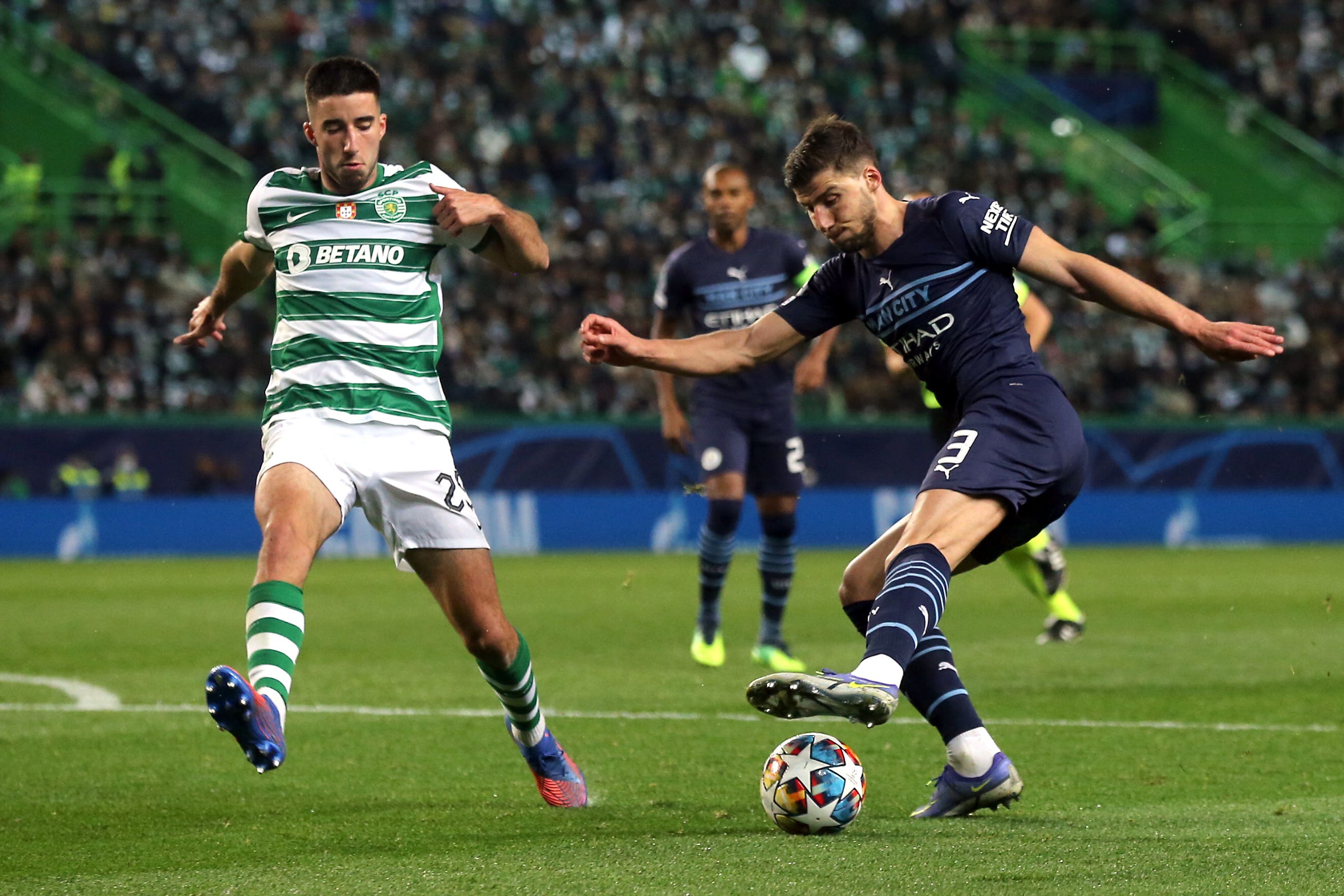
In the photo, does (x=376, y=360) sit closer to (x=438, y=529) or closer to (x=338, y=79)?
(x=438, y=529)

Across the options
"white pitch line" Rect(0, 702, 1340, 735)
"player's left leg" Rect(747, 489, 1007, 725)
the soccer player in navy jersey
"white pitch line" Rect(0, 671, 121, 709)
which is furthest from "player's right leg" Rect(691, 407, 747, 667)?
"player's left leg" Rect(747, 489, 1007, 725)

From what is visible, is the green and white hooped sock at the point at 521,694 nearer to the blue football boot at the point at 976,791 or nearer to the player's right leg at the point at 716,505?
the blue football boot at the point at 976,791

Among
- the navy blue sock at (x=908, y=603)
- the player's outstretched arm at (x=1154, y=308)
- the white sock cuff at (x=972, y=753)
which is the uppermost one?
the player's outstretched arm at (x=1154, y=308)

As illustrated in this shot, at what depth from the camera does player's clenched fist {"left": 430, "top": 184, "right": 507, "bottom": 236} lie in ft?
17.2

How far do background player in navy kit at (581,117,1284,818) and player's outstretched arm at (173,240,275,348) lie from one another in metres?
1.12

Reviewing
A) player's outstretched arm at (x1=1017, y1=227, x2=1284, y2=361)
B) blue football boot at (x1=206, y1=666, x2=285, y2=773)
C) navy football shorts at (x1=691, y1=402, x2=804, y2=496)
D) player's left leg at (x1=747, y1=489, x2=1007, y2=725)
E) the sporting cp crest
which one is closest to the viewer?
blue football boot at (x1=206, y1=666, x2=285, y2=773)

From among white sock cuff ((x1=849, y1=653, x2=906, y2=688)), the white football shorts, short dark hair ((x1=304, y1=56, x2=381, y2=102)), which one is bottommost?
white sock cuff ((x1=849, y1=653, x2=906, y2=688))

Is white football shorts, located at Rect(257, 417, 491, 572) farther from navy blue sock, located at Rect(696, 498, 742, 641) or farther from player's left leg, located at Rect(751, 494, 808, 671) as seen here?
navy blue sock, located at Rect(696, 498, 742, 641)

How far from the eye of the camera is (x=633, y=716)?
25.7 ft

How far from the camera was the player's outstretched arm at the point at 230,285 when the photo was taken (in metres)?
5.76

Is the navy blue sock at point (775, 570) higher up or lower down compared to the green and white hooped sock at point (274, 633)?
lower down

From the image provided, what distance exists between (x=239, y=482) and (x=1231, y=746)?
15.0m

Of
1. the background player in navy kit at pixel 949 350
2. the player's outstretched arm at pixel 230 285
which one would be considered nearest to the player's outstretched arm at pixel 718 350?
the background player in navy kit at pixel 949 350

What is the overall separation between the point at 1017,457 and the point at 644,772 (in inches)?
76.4
